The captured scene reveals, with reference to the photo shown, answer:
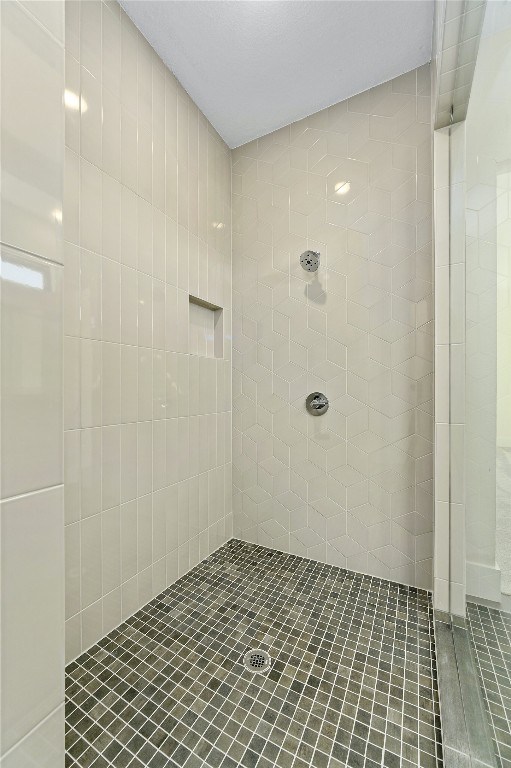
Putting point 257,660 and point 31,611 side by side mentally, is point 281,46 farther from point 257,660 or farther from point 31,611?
point 257,660

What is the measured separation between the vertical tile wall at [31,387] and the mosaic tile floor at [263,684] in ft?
1.97

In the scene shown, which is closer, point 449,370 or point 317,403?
point 449,370

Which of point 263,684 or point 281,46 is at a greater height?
point 281,46

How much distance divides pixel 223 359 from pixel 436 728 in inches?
63.9

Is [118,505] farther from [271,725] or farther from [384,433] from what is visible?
[384,433]

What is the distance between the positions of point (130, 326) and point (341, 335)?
3.25 ft

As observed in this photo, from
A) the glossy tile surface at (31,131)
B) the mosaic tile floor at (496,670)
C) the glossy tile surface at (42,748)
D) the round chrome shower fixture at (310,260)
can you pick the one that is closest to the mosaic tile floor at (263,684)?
the mosaic tile floor at (496,670)

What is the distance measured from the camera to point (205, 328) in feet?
6.23

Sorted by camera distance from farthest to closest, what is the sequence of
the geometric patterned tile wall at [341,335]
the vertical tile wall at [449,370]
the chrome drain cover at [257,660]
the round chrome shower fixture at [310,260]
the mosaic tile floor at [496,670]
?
1. the round chrome shower fixture at [310,260]
2. the geometric patterned tile wall at [341,335]
3. the vertical tile wall at [449,370]
4. the chrome drain cover at [257,660]
5. the mosaic tile floor at [496,670]

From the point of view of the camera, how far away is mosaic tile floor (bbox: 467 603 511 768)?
2.43 feet

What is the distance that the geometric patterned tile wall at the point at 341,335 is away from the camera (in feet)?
5.01

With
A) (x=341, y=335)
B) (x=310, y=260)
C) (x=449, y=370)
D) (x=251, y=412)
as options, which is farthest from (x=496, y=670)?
(x=310, y=260)

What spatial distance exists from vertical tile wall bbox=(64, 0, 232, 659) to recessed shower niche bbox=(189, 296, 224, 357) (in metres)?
0.08

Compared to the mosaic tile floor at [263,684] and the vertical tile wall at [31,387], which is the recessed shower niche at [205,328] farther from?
the vertical tile wall at [31,387]
